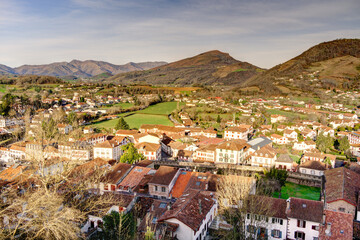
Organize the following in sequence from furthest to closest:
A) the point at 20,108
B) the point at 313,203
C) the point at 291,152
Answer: the point at 20,108, the point at 291,152, the point at 313,203

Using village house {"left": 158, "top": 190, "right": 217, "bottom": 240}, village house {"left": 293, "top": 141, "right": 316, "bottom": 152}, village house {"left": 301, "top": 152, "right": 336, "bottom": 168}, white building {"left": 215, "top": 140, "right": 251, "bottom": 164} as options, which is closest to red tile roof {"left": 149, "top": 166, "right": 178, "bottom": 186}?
village house {"left": 158, "top": 190, "right": 217, "bottom": 240}

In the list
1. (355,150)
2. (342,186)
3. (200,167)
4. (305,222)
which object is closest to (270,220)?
(305,222)

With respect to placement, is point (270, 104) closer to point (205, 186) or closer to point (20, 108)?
point (205, 186)

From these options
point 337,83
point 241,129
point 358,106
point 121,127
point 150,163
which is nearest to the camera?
point 150,163

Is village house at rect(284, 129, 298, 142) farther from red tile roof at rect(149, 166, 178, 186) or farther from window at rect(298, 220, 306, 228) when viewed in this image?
window at rect(298, 220, 306, 228)

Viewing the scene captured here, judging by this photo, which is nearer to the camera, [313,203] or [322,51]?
[313,203]

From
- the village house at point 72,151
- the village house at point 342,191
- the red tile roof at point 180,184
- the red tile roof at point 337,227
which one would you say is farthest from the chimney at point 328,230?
the village house at point 72,151

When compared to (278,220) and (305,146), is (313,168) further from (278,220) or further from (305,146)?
(278,220)

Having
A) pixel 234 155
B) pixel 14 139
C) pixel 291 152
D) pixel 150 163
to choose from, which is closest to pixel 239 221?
pixel 150 163
